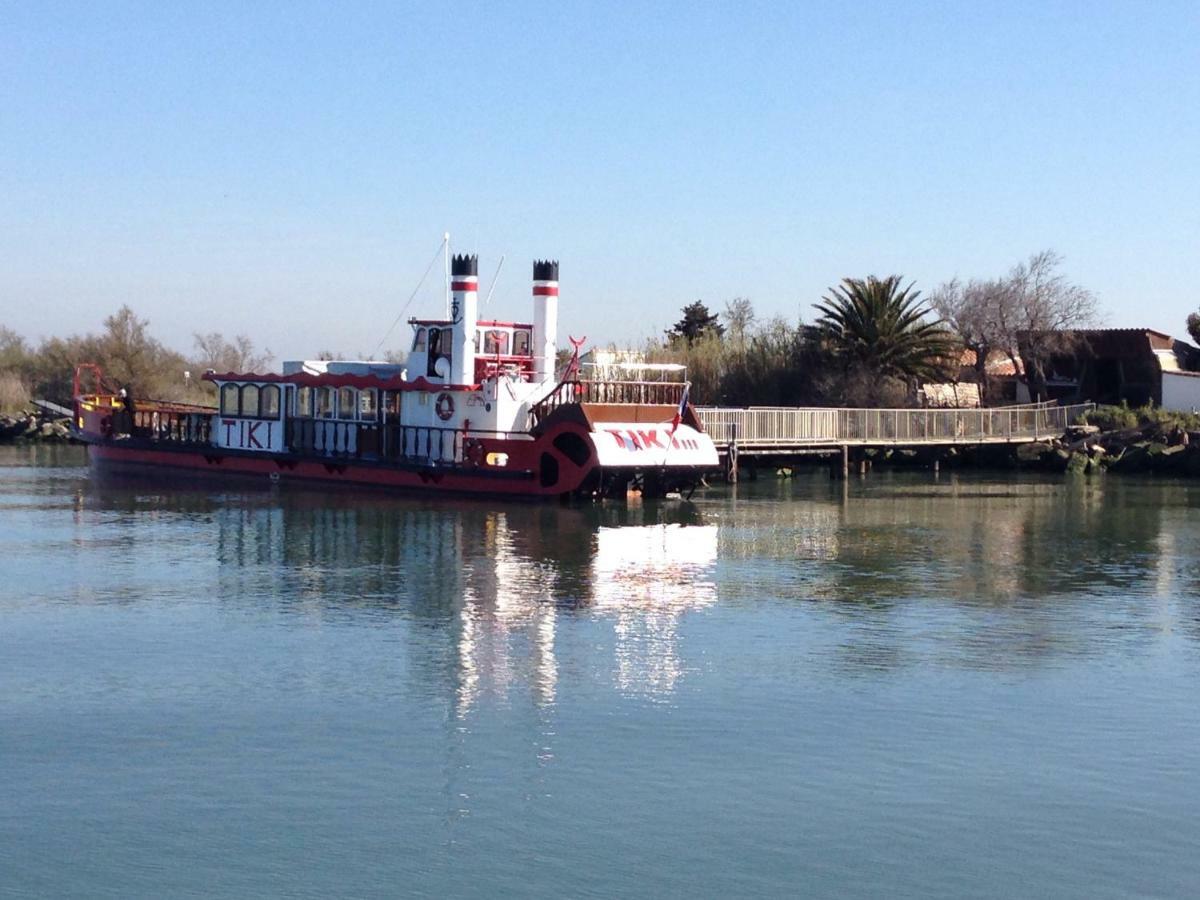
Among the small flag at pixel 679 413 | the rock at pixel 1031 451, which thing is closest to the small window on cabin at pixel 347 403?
the small flag at pixel 679 413

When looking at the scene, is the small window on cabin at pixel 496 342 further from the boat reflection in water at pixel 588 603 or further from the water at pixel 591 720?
the water at pixel 591 720

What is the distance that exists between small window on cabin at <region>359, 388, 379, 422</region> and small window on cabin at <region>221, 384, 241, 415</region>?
174 inches

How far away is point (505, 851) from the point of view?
12125 mm

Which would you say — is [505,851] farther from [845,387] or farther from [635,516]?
[845,387]

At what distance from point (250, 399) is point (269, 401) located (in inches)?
26.3

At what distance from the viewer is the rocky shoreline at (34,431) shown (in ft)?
232

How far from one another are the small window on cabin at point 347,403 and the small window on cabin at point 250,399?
2.93 metres

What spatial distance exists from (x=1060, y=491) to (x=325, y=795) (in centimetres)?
3620

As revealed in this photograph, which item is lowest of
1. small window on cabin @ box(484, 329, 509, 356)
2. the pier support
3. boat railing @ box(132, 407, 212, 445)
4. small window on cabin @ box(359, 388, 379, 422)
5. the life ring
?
the pier support

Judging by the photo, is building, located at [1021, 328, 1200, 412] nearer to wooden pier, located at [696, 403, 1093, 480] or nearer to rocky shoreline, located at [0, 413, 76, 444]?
wooden pier, located at [696, 403, 1093, 480]

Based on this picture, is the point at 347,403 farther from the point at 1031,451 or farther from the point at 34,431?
the point at 34,431

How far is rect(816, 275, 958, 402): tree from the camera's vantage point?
57.4 metres

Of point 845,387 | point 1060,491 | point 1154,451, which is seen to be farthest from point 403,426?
point 1154,451

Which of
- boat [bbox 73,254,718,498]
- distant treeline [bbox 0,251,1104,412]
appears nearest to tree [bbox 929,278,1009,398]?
distant treeline [bbox 0,251,1104,412]
